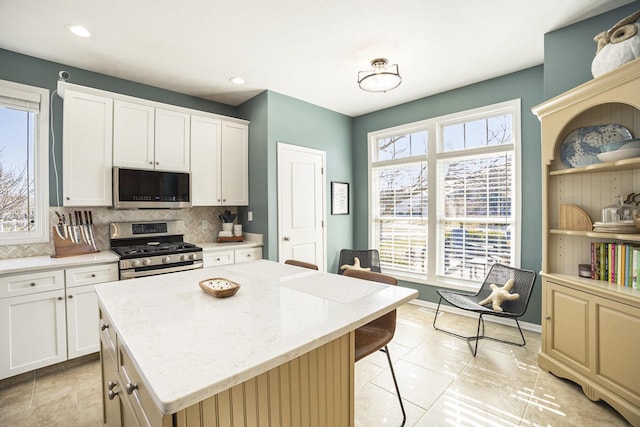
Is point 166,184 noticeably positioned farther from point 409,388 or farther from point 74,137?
point 409,388

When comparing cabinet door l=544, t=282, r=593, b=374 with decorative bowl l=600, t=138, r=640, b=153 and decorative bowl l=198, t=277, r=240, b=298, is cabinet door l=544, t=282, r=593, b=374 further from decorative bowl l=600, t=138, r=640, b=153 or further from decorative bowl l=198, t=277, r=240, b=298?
decorative bowl l=198, t=277, r=240, b=298

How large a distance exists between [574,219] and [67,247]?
4.33 m

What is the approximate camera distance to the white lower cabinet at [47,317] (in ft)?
7.48

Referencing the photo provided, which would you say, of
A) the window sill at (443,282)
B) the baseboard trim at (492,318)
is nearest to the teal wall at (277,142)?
the window sill at (443,282)

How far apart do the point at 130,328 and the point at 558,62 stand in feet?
11.4

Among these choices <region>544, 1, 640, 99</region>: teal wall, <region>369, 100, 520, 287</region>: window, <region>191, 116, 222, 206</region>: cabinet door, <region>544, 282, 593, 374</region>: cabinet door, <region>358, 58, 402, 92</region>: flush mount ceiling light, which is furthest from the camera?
<region>191, 116, 222, 206</region>: cabinet door

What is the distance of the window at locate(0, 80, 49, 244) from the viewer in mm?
2729

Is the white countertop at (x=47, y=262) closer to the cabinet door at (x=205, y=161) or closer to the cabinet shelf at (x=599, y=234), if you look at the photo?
the cabinet door at (x=205, y=161)

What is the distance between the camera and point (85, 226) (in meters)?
2.96

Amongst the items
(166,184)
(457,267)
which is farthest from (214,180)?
(457,267)

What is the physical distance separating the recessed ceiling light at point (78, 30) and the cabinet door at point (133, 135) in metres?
0.63

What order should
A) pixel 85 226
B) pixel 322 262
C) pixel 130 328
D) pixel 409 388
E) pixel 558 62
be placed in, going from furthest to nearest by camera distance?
1. pixel 322 262
2. pixel 85 226
3. pixel 558 62
4. pixel 409 388
5. pixel 130 328

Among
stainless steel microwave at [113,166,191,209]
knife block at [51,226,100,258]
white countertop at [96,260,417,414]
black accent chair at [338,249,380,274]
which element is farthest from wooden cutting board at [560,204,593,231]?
knife block at [51,226,100,258]

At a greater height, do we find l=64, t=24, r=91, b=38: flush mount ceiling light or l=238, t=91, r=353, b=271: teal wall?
l=64, t=24, r=91, b=38: flush mount ceiling light
